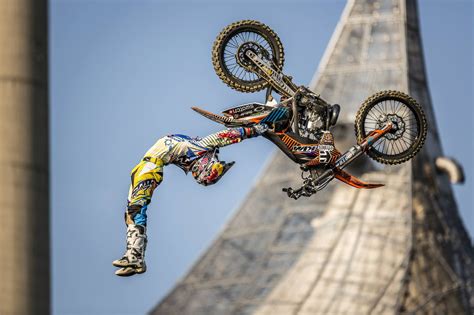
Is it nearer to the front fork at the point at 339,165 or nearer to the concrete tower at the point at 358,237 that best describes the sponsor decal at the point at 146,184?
the front fork at the point at 339,165

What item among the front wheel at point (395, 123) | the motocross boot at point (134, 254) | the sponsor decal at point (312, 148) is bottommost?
the motocross boot at point (134, 254)

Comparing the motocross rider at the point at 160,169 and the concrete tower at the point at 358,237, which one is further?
the concrete tower at the point at 358,237

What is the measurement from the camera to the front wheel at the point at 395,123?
140ft

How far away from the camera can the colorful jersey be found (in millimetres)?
37969

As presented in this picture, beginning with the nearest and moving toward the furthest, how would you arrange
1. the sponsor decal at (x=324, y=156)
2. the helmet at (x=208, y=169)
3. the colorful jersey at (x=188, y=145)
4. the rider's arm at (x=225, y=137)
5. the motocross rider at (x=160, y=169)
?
1. the motocross rider at (x=160, y=169)
2. the colorful jersey at (x=188, y=145)
3. the helmet at (x=208, y=169)
4. the rider's arm at (x=225, y=137)
5. the sponsor decal at (x=324, y=156)

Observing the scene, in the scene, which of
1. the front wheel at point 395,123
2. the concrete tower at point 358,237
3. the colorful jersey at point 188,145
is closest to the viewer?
the colorful jersey at point 188,145

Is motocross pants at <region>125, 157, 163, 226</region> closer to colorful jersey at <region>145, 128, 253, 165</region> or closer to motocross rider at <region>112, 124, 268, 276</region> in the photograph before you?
motocross rider at <region>112, 124, 268, 276</region>

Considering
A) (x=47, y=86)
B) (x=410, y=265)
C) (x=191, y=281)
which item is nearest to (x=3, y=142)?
(x=47, y=86)

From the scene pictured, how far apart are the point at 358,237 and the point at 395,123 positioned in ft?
384

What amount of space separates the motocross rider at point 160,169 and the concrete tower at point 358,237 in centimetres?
10919

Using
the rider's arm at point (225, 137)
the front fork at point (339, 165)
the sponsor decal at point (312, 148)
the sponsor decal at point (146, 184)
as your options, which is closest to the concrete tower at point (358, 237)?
the front fork at point (339, 165)

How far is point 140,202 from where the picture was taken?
3766 centimetres

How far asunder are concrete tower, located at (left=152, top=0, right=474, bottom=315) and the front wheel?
104619 millimetres

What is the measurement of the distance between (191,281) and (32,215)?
133 metres
